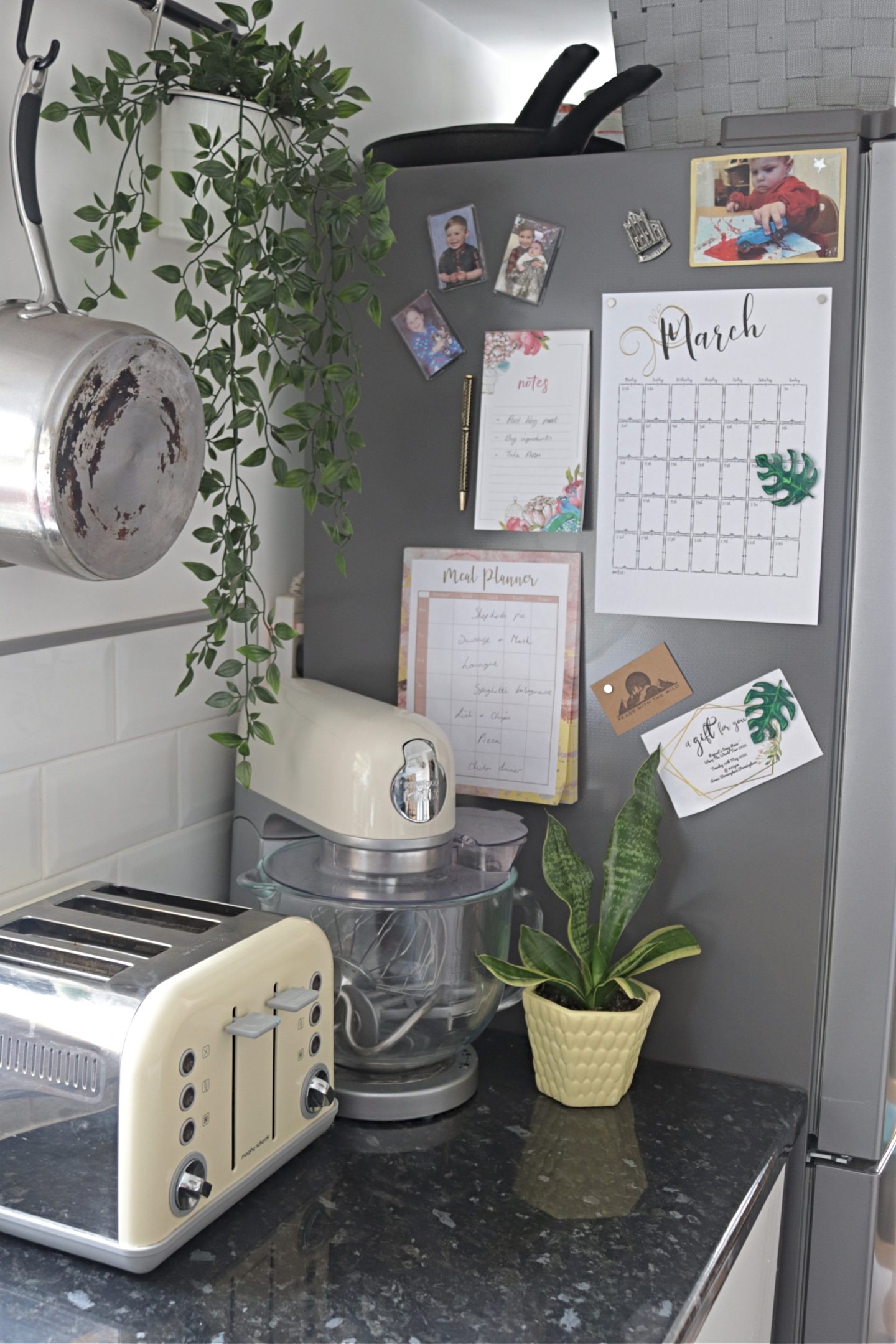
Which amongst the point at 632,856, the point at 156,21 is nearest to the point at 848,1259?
the point at 632,856

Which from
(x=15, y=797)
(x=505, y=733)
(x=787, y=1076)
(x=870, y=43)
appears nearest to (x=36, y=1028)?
(x=15, y=797)

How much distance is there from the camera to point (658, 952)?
124 centimetres

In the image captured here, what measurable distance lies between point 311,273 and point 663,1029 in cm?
92

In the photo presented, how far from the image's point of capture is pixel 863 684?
Result: 1196 mm

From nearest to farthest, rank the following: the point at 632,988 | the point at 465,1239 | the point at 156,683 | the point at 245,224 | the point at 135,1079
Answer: the point at 135,1079, the point at 465,1239, the point at 245,224, the point at 632,988, the point at 156,683

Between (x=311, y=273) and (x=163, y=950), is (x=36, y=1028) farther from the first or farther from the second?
(x=311, y=273)

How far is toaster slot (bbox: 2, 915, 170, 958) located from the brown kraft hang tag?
21.2 inches

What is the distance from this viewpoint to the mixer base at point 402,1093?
1.16m

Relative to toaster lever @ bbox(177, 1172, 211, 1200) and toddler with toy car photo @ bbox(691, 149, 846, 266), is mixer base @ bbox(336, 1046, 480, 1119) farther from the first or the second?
toddler with toy car photo @ bbox(691, 149, 846, 266)

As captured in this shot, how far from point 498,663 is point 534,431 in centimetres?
25

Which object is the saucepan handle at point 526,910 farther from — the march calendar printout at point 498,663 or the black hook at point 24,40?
the black hook at point 24,40

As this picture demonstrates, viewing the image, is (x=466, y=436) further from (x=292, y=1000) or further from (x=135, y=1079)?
(x=135, y=1079)

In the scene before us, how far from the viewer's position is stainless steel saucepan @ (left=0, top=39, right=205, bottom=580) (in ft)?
2.95

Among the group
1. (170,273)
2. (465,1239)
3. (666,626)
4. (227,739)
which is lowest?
(465,1239)
